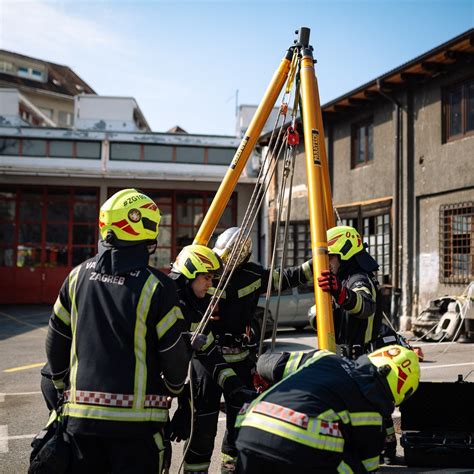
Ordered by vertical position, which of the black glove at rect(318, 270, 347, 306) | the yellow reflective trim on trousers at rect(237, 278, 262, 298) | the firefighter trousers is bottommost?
the firefighter trousers

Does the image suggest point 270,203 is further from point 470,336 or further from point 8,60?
point 8,60

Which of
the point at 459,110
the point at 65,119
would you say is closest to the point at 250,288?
the point at 459,110

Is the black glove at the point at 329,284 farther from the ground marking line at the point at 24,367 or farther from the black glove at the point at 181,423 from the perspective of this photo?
the ground marking line at the point at 24,367

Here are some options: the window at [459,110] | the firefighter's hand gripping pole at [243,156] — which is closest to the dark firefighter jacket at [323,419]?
the firefighter's hand gripping pole at [243,156]

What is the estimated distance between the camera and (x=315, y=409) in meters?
2.59

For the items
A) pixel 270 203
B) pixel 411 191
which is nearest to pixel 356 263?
pixel 411 191

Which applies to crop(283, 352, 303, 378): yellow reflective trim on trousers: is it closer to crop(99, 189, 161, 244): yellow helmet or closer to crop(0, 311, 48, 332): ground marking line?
crop(99, 189, 161, 244): yellow helmet

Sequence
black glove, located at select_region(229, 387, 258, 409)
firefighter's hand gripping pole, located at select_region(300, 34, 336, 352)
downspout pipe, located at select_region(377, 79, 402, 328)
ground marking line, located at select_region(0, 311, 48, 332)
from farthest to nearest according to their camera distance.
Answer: ground marking line, located at select_region(0, 311, 48, 332) → downspout pipe, located at select_region(377, 79, 402, 328) → firefighter's hand gripping pole, located at select_region(300, 34, 336, 352) → black glove, located at select_region(229, 387, 258, 409)

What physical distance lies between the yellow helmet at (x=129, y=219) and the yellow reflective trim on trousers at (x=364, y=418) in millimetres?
1361

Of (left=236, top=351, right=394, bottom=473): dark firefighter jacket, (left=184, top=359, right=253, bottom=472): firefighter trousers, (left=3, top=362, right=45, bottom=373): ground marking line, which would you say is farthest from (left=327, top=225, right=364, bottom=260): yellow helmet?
(left=3, top=362, right=45, bottom=373): ground marking line

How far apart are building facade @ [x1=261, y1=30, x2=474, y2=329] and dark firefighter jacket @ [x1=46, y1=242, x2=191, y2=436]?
1128 centimetres

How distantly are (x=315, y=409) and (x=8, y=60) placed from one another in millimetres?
53682

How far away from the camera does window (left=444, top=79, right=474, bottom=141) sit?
12945mm

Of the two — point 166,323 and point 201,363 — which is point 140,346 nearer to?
point 166,323
